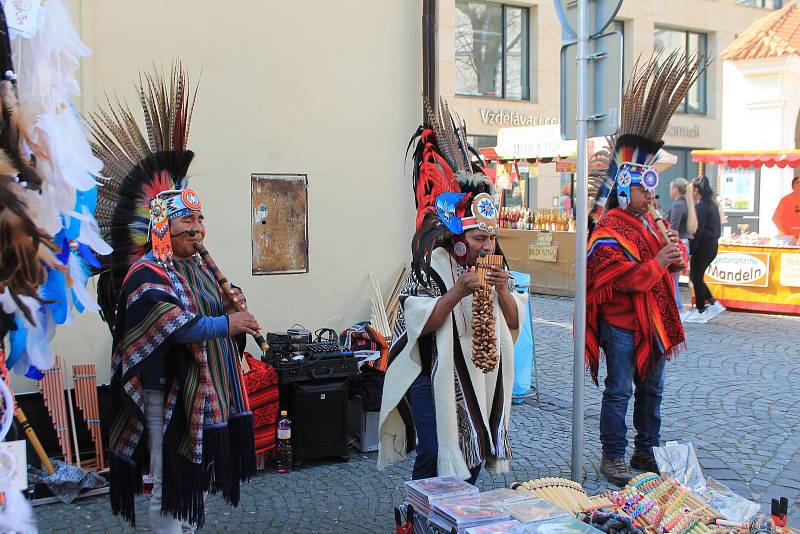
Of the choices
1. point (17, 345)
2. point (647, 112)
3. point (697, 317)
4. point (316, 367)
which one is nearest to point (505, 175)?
point (697, 317)

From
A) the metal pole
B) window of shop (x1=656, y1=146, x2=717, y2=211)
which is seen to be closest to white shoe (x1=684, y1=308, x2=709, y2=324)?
the metal pole

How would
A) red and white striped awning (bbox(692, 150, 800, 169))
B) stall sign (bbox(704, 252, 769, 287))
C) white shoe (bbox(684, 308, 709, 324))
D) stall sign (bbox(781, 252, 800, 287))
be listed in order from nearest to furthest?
white shoe (bbox(684, 308, 709, 324)) < stall sign (bbox(781, 252, 800, 287)) < stall sign (bbox(704, 252, 769, 287)) < red and white striped awning (bbox(692, 150, 800, 169))

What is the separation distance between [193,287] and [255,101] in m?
2.59

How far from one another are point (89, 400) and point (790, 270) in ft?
32.6

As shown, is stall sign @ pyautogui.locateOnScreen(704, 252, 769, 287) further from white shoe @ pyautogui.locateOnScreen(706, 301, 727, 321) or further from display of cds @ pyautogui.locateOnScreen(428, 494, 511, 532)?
display of cds @ pyautogui.locateOnScreen(428, 494, 511, 532)

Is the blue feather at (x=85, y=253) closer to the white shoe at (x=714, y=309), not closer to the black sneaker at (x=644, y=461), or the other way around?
the black sneaker at (x=644, y=461)

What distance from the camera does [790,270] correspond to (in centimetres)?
1086

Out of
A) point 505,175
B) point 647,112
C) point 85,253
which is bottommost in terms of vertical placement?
point 85,253

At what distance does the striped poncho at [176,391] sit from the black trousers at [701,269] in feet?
29.4

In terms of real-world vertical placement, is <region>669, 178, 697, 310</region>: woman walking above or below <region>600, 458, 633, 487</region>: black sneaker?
above

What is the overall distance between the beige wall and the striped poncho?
186 centimetres

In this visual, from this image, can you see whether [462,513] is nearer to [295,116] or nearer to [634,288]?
[634,288]

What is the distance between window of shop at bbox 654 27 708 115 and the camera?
23.1 m

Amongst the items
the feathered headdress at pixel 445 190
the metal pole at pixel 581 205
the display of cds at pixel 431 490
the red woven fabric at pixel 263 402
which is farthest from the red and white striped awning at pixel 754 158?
the display of cds at pixel 431 490
